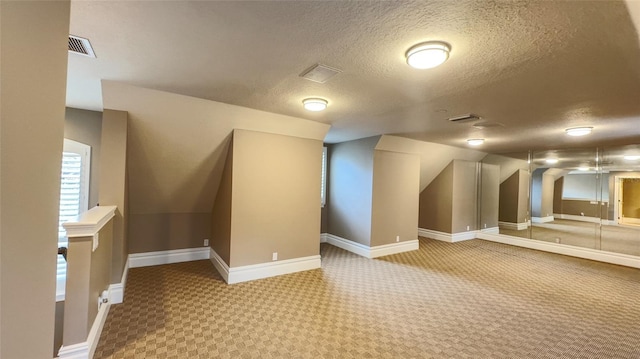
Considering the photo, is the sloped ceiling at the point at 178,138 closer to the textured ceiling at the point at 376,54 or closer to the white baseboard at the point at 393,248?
the textured ceiling at the point at 376,54

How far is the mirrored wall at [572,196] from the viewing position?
599 cm

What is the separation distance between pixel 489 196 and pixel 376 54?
7522mm

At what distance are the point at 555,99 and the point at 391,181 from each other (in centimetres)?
313

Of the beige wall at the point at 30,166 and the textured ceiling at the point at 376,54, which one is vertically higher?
the textured ceiling at the point at 376,54

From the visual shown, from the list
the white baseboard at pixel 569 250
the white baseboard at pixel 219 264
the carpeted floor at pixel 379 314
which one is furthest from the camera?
the white baseboard at pixel 569 250

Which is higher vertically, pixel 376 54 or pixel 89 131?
pixel 376 54

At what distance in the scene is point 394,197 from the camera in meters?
5.88

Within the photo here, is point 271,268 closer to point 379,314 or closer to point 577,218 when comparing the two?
point 379,314

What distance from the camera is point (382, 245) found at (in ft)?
18.7

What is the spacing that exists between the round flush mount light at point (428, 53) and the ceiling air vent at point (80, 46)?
2.38m

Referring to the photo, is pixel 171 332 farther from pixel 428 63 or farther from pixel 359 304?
pixel 428 63

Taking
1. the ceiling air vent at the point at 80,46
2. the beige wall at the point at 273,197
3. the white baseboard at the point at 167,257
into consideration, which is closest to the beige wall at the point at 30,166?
the ceiling air vent at the point at 80,46

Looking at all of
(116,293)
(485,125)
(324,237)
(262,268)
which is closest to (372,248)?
(324,237)

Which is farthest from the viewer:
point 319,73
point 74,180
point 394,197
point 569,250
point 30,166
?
point 569,250
